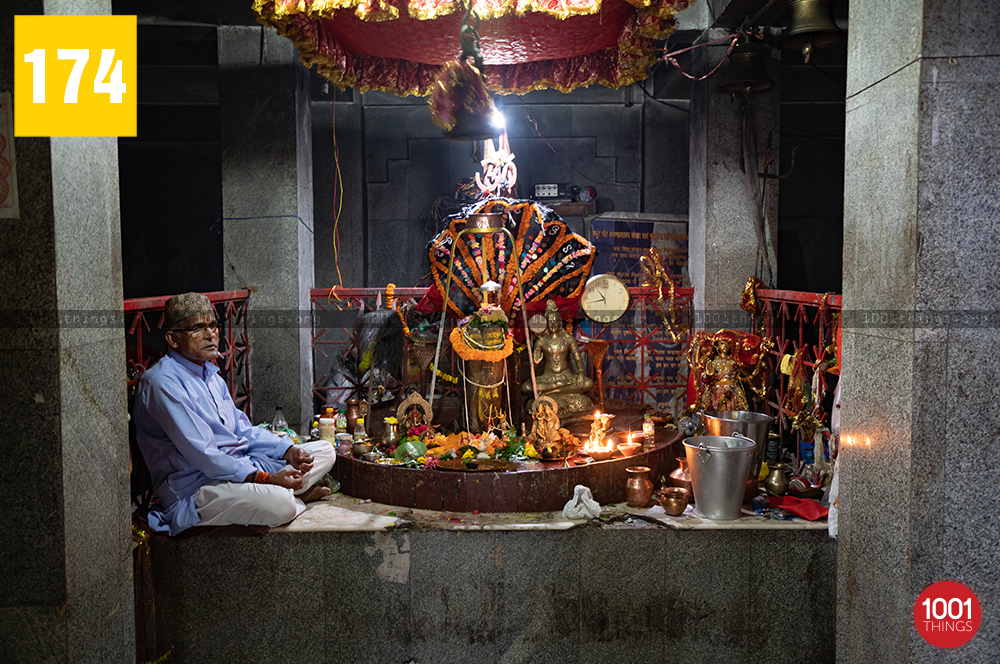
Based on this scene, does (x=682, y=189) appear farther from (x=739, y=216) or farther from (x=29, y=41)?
(x=29, y=41)

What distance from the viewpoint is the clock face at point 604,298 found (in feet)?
22.3

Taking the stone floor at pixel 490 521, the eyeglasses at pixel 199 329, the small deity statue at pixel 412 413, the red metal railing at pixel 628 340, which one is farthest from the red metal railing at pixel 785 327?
the eyeglasses at pixel 199 329

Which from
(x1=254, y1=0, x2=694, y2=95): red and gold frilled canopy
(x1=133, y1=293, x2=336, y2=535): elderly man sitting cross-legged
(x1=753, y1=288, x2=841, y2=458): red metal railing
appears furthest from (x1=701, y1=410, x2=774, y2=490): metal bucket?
(x1=133, y1=293, x2=336, y2=535): elderly man sitting cross-legged

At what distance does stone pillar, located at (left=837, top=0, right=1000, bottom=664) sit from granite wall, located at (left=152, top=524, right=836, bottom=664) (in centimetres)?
133

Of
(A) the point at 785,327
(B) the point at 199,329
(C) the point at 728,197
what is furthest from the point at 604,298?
(B) the point at 199,329

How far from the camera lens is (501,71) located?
6.24 meters

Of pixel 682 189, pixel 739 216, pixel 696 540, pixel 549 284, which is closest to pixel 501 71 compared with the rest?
pixel 549 284

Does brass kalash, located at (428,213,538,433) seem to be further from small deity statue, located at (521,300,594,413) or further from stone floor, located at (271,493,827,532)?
stone floor, located at (271,493,827,532)

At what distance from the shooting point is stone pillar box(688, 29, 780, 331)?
7.81m

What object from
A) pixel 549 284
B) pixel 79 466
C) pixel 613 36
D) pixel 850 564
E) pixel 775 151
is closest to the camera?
pixel 79 466

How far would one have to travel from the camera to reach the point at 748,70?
7.02m

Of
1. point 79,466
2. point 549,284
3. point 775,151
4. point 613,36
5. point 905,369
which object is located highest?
point 613,36

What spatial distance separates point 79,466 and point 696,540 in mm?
3885

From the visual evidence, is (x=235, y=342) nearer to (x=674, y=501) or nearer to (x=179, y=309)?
(x=179, y=309)
